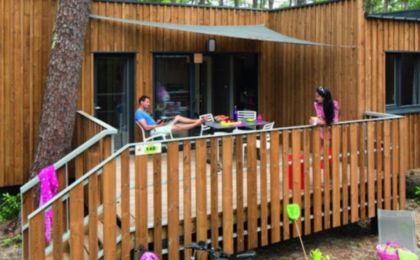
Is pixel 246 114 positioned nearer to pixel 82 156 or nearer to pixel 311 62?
pixel 311 62

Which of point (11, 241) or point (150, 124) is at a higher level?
point (150, 124)

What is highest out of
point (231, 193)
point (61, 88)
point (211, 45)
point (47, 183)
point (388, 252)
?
point (211, 45)

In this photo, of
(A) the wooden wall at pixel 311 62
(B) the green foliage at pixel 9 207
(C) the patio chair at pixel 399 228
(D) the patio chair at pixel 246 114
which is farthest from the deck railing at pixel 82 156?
(A) the wooden wall at pixel 311 62

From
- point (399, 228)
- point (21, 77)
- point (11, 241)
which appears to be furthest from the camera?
point (21, 77)

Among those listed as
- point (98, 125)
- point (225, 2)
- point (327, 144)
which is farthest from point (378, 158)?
point (225, 2)

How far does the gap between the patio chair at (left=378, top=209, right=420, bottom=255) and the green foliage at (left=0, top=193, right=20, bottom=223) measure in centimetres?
494

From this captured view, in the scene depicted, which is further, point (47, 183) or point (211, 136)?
point (47, 183)

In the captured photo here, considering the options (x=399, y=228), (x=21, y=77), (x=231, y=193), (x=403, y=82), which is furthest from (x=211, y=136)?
(x=403, y=82)

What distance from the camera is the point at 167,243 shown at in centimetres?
513

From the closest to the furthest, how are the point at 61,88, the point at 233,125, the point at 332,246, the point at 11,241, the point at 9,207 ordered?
the point at 11,241 < the point at 61,88 < the point at 332,246 < the point at 9,207 < the point at 233,125

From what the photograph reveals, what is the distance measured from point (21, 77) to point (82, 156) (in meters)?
1.83

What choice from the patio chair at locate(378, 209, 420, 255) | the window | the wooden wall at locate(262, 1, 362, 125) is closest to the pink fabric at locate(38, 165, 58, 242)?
the patio chair at locate(378, 209, 420, 255)

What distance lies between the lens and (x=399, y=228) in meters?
6.38

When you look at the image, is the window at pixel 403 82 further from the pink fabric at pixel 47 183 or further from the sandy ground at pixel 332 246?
the pink fabric at pixel 47 183
